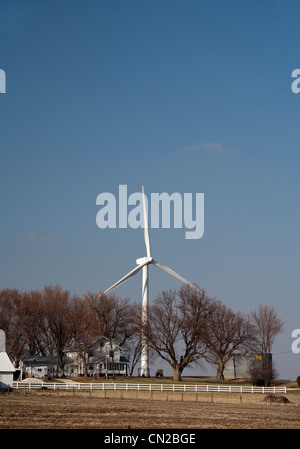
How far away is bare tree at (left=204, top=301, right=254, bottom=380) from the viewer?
95750 millimetres

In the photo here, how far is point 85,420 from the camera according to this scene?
32.7m

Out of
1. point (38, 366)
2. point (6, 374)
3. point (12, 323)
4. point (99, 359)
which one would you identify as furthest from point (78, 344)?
point (6, 374)

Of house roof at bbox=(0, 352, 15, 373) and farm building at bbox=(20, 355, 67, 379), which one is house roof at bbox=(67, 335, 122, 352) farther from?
house roof at bbox=(0, 352, 15, 373)

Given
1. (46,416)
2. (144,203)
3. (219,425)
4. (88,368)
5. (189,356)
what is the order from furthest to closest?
(88,368) → (144,203) → (189,356) → (46,416) → (219,425)

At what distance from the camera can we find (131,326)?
4306 inches

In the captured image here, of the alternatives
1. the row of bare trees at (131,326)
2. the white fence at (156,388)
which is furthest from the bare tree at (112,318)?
the white fence at (156,388)

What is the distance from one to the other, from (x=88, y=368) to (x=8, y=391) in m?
40.9

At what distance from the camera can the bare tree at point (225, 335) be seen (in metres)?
95.8

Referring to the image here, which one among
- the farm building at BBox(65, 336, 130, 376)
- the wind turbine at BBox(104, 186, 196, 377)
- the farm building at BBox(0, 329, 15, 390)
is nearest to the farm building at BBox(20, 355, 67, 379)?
the farm building at BBox(65, 336, 130, 376)

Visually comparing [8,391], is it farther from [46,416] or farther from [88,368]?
[88,368]

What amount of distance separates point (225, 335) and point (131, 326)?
760 inches

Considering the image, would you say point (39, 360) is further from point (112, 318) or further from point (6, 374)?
point (6, 374)

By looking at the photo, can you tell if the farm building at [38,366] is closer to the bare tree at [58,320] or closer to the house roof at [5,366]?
the bare tree at [58,320]
